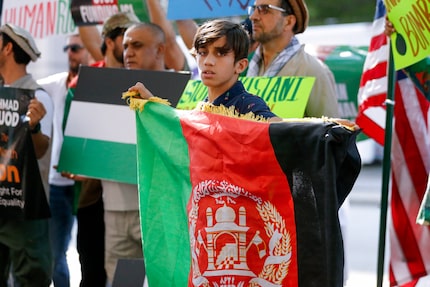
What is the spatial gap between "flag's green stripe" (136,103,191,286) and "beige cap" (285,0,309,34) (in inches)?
56.0

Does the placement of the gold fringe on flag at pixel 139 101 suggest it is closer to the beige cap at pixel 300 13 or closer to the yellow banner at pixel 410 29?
the beige cap at pixel 300 13

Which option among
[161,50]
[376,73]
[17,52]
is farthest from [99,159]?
[376,73]

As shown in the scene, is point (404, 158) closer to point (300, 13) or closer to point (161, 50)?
point (300, 13)

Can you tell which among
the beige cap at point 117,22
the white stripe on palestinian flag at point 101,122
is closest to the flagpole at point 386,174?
the white stripe on palestinian flag at point 101,122

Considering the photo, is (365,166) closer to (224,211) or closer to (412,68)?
(412,68)

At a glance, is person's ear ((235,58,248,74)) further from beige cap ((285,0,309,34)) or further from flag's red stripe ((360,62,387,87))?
flag's red stripe ((360,62,387,87))

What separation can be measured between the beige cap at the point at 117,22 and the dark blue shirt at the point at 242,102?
7.97 ft

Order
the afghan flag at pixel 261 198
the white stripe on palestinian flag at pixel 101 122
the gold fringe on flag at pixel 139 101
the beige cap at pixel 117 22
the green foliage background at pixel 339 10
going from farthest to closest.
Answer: the green foliage background at pixel 339 10
the beige cap at pixel 117 22
the white stripe on palestinian flag at pixel 101 122
the gold fringe on flag at pixel 139 101
the afghan flag at pixel 261 198

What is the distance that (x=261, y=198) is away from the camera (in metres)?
5.00

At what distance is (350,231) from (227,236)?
9.28 metres

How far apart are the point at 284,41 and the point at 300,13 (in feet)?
0.70

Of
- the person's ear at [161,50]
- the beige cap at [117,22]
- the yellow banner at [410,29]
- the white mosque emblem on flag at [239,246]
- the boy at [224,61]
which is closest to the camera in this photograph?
the white mosque emblem on flag at [239,246]

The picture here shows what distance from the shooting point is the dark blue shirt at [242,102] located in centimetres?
521

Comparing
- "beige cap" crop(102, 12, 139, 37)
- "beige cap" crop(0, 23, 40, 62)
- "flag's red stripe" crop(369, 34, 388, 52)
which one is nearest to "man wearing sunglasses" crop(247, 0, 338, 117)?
"flag's red stripe" crop(369, 34, 388, 52)
